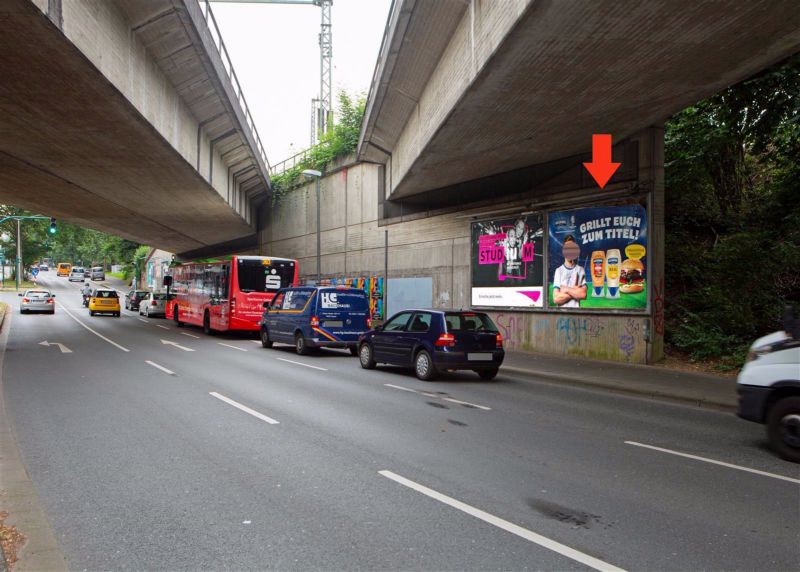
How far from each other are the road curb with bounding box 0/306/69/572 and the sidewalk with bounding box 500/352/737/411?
934 centimetres

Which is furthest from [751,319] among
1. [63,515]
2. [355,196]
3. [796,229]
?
[355,196]

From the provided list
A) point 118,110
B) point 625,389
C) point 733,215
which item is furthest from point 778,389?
point 118,110

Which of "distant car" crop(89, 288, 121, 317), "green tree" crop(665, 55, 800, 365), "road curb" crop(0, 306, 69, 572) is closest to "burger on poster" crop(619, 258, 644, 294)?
"green tree" crop(665, 55, 800, 365)

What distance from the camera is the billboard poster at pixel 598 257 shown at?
583 inches

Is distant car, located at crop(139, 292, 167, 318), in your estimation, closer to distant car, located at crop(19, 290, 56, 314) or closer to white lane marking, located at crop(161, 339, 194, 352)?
distant car, located at crop(19, 290, 56, 314)

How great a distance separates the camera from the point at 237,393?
10031 mm

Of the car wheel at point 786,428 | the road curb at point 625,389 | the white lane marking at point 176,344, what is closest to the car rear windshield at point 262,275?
the white lane marking at point 176,344

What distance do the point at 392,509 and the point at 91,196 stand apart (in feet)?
76.6

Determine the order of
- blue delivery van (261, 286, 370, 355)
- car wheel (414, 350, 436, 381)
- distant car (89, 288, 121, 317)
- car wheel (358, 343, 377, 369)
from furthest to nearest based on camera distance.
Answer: distant car (89, 288, 121, 317) → blue delivery van (261, 286, 370, 355) → car wheel (358, 343, 377, 369) → car wheel (414, 350, 436, 381)

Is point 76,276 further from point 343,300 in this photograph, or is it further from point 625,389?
point 625,389

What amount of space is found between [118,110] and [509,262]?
37.5 feet

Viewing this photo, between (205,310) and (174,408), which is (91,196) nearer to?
(205,310)

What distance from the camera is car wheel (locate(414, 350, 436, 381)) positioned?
12.0m

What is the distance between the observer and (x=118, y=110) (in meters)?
12.8
